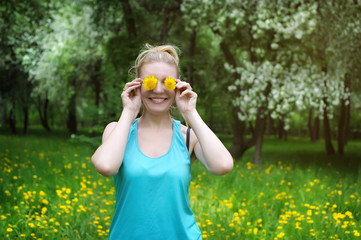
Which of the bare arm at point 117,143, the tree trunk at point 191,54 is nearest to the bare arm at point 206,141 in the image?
the bare arm at point 117,143

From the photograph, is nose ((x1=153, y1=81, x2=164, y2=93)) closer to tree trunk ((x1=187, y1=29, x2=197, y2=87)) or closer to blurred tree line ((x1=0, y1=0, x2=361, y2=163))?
blurred tree line ((x1=0, y1=0, x2=361, y2=163))

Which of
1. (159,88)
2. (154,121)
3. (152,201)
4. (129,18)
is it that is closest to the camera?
(152,201)

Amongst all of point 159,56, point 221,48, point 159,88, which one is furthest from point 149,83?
point 221,48

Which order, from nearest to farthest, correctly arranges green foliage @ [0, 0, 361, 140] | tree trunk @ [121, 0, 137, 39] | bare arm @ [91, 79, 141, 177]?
1. bare arm @ [91, 79, 141, 177]
2. green foliage @ [0, 0, 361, 140]
3. tree trunk @ [121, 0, 137, 39]

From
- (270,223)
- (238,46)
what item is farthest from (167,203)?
(238,46)

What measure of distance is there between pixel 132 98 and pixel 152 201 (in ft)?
1.95

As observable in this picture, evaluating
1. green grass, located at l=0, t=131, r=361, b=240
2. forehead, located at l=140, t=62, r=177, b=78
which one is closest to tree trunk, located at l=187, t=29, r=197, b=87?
green grass, located at l=0, t=131, r=361, b=240

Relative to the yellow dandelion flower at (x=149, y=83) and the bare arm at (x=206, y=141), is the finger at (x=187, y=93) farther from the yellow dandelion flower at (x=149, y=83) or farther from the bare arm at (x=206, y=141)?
the yellow dandelion flower at (x=149, y=83)

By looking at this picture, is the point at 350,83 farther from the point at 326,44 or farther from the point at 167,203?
the point at 167,203

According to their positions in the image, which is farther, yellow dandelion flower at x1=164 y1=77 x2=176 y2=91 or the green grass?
the green grass

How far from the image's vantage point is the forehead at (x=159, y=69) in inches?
83.1

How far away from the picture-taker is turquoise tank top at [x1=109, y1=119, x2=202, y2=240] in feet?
6.45

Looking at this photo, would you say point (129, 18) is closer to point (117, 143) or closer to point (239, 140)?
point (239, 140)

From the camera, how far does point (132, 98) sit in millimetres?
2137
